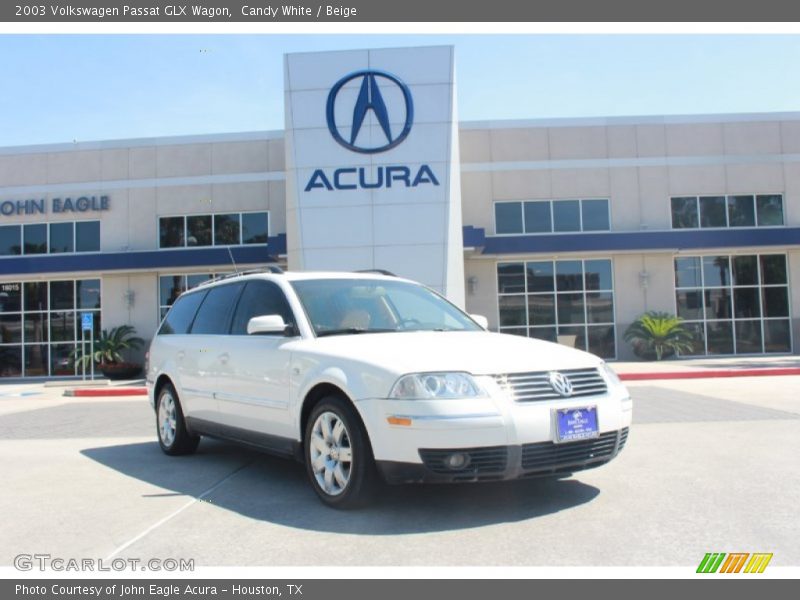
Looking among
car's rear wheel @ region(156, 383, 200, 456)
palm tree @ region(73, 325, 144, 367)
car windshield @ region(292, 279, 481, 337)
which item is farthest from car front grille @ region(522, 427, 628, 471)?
palm tree @ region(73, 325, 144, 367)

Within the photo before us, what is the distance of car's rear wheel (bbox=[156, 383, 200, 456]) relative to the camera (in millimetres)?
7465

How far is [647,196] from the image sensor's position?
78.1 ft

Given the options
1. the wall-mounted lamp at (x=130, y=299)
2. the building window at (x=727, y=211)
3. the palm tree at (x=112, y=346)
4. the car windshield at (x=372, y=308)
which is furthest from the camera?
the wall-mounted lamp at (x=130, y=299)

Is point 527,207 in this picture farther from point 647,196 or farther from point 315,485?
point 315,485

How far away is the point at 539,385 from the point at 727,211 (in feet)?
72.4

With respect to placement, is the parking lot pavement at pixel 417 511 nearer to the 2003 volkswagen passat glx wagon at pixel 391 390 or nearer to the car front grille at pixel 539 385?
the 2003 volkswagen passat glx wagon at pixel 391 390

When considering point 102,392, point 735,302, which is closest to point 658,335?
point 735,302

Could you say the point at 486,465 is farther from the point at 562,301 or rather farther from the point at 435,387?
the point at 562,301

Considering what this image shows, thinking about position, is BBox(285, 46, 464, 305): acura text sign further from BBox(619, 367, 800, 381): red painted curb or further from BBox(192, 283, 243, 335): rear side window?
BBox(192, 283, 243, 335): rear side window

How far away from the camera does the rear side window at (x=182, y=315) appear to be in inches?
302

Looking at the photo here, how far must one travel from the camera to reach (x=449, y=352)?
4930mm

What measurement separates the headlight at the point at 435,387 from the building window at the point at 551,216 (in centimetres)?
1953

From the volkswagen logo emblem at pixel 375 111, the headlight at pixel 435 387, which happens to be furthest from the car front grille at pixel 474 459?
the volkswagen logo emblem at pixel 375 111

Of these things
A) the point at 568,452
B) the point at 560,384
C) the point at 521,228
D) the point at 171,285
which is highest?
the point at 521,228
